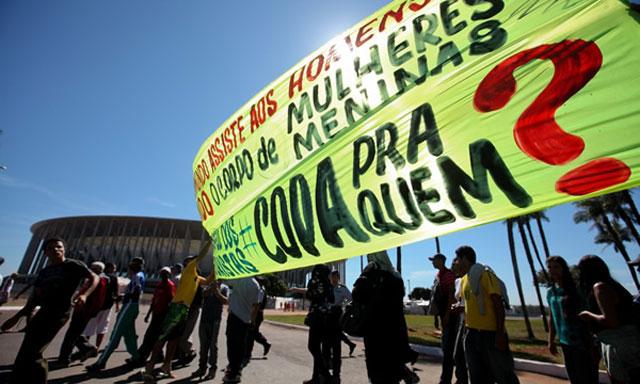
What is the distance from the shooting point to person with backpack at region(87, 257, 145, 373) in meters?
5.19

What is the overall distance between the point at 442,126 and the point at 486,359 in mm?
2868

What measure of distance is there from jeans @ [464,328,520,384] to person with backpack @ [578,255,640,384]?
0.78m

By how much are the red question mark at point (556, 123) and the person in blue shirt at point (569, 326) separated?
317cm

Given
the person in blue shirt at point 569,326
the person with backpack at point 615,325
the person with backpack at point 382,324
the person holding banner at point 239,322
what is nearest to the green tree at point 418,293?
the person in blue shirt at point 569,326

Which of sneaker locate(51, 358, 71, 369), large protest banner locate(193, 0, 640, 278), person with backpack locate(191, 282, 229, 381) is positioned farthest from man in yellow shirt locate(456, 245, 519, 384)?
sneaker locate(51, 358, 71, 369)

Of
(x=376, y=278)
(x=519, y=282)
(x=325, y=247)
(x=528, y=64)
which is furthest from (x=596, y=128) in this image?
(x=519, y=282)

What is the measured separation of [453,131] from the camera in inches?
61.0

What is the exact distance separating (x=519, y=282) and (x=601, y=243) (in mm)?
24399

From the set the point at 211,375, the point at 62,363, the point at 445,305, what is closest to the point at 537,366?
the point at 445,305

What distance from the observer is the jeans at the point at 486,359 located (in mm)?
3078

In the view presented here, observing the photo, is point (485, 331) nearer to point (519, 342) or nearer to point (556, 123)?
point (556, 123)

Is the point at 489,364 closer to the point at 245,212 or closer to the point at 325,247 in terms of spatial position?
the point at 325,247

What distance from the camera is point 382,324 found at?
107 inches

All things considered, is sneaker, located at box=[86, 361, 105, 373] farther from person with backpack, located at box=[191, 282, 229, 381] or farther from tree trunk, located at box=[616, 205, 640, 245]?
tree trunk, located at box=[616, 205, 640, 245]
